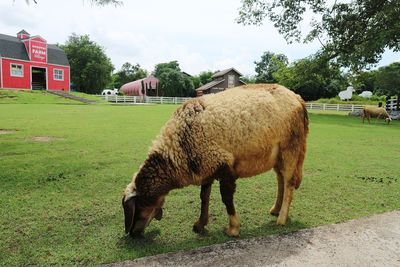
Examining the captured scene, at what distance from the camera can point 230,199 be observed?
11.8 ft

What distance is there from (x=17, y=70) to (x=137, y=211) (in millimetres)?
42170

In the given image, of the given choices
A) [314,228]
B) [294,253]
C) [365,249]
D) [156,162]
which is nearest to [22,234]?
[156,162]

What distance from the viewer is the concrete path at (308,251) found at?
2979 mm

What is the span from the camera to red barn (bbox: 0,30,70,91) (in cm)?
3706

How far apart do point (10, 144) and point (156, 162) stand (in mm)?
6974

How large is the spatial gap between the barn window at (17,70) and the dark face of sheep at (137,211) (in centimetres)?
4187

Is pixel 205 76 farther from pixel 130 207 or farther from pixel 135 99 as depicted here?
pixel 130 207

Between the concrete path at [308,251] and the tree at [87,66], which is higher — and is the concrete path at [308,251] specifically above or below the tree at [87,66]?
below

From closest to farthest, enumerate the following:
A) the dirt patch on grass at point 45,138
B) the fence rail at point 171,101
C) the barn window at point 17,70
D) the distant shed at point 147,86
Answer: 1. the dirt patch on grass at point 45,138
2. the fence rail at point 171,101
3. the barn window at point 17,70
4. the distant shed at point 147,86

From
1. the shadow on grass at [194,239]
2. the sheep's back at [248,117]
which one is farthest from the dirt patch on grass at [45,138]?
the sheep's back at [248,117]

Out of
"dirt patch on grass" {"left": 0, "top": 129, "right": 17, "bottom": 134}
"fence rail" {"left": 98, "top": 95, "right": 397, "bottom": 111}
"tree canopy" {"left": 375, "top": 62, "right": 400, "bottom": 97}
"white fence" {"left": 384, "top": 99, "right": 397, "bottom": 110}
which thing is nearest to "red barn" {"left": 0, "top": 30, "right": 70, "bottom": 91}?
"fence rail" {"left": 98, "top": 95, "right": 397, "bottom": 111}

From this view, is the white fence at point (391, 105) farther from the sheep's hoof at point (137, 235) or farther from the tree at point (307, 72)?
the sheep's hoof at point (137, 235)

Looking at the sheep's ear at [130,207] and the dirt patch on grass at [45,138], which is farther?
the dirt patch on grass at [45,138]

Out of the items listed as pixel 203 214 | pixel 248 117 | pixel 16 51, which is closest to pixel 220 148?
pixel 248 117
